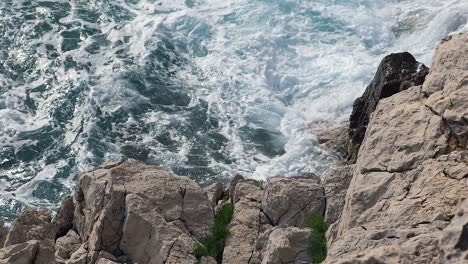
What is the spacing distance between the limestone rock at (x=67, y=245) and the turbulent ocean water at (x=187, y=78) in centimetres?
925

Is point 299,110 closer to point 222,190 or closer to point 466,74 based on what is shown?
point 222,190

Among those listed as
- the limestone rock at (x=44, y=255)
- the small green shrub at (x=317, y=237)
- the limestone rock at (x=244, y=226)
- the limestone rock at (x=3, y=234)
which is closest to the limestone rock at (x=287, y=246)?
the small green shrub at (x=317, y=237)

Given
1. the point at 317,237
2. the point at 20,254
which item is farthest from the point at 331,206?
the point at 20,254

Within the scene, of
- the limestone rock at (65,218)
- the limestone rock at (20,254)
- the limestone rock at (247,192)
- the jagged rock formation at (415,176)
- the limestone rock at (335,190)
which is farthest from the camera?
the limestone rock at (65,218)

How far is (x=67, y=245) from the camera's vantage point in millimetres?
16609

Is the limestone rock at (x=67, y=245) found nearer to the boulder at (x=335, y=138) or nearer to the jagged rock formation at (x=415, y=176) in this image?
the jagged rock formation at (x=415, y=176)

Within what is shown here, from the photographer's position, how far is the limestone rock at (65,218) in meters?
17.6

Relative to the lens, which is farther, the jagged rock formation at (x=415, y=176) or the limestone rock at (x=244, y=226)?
the limestone rock at (x=244, y=226)

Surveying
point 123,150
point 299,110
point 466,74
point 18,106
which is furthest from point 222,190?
Answer: point 18,106

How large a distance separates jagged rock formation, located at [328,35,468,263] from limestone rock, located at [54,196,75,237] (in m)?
7.56

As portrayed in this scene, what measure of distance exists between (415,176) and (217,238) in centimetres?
633

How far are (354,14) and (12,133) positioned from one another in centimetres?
2087

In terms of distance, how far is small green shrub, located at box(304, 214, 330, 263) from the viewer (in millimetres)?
13508

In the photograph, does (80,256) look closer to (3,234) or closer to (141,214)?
(141,214)
